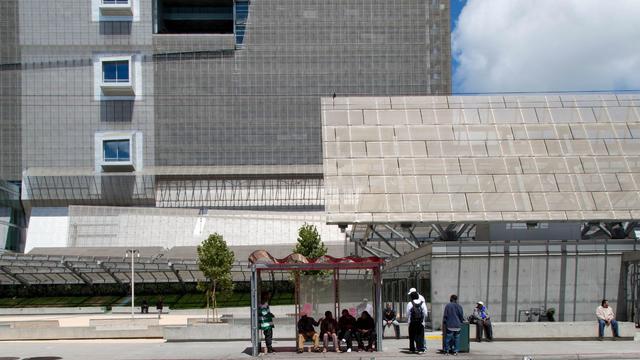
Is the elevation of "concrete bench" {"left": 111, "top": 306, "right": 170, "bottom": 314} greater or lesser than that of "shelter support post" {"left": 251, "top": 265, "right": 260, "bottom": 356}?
lesser

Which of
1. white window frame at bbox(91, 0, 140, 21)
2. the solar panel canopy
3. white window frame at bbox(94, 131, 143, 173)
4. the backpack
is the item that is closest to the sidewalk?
the backpack

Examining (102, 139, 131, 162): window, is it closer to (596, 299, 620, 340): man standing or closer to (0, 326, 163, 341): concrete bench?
(0, 326, 163, 341): concrete bench

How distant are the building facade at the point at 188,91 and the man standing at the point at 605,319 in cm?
7704

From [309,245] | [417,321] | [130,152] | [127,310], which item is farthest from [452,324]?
[130,152]

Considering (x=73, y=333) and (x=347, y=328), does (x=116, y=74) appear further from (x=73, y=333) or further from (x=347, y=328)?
(x=347, y=328)

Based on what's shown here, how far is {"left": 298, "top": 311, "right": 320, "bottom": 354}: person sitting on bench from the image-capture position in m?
23.5

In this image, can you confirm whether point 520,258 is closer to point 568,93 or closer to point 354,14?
point 568,93

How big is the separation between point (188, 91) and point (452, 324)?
85450mm

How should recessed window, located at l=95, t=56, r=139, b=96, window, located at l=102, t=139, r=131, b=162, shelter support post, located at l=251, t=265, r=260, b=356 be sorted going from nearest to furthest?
A: shelter support post, located at l=251, t=265, r=260, b=356, window, located at l=102, t=139, r=131, b=162, recessed window, located at l=95, t=56, r=139, b=96

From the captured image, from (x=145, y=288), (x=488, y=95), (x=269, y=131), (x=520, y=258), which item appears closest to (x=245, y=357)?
(x=520, y=258)

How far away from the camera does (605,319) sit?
85.7ft

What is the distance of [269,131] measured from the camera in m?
105

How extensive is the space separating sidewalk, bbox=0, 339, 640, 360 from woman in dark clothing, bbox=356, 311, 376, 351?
0.52 m

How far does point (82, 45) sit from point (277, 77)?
2452 centimetres
